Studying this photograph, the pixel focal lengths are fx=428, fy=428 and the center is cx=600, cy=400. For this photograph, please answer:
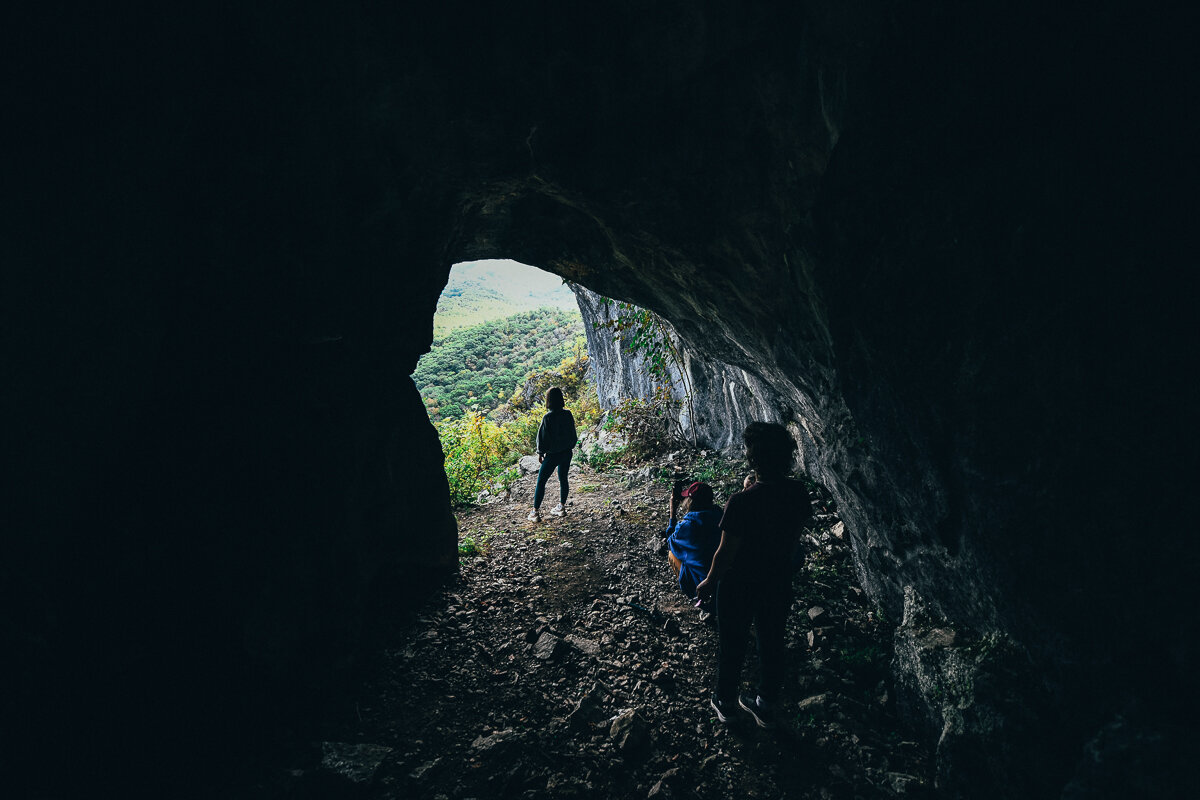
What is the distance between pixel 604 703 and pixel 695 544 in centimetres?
146

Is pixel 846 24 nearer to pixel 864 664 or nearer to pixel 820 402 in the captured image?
pixel 820 402

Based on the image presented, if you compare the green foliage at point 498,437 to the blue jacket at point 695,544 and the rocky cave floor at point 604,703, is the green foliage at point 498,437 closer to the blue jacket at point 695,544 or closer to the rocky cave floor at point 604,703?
the rocky cave floor at point 604,703

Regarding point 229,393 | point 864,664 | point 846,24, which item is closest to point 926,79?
point 846,24

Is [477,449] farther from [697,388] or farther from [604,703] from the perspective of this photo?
[604,703]

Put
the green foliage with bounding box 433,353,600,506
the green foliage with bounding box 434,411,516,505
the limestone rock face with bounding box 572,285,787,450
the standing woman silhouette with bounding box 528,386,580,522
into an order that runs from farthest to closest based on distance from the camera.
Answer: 1. the green foliage with bounding box 434,411,516,505
2. the green foliage with bounding box 433,353,600,506
3. the limestone rock face with bounding box 572,285,787,450
4. the standing woman silhouette with bounding box 528,386,580,522

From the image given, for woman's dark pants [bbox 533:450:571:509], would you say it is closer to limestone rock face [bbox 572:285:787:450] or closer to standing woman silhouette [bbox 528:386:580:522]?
standing woman silhouette [bbox 528:386:580:522]

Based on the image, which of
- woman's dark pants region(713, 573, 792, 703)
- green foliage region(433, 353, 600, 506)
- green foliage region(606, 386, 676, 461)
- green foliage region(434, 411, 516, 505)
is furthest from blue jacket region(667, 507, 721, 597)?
green foliage region(606, 386, 676, 461)

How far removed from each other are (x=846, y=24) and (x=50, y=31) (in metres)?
4.39

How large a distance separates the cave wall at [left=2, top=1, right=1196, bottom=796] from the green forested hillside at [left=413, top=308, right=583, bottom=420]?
25.3 metres

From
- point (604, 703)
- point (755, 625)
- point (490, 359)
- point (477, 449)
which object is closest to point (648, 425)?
point (477, 449)

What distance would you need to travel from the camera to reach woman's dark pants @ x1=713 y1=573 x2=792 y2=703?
295 centimetres

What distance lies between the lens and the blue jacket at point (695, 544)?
3.67 metres

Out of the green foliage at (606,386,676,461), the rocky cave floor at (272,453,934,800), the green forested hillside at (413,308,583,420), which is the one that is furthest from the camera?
the green forested hillside at (413,308,583,420)

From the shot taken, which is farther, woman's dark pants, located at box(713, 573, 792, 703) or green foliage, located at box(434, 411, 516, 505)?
green foliage, located at box(434, 411, 516, 505)
